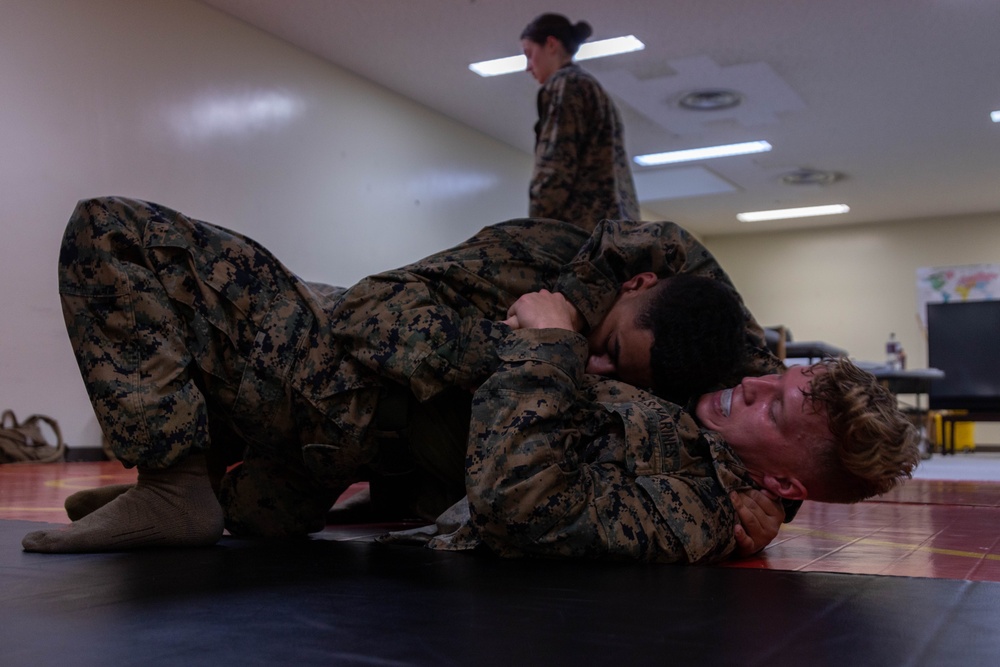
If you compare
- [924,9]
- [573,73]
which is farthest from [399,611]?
[924,9]

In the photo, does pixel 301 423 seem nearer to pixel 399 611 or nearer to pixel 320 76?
pixel 399 611

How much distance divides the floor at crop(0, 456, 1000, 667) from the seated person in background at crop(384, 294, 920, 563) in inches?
2.5

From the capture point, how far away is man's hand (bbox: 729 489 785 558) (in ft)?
5.64

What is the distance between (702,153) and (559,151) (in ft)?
19.6

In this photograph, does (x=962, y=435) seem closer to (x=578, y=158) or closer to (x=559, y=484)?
(x=578, y=158)

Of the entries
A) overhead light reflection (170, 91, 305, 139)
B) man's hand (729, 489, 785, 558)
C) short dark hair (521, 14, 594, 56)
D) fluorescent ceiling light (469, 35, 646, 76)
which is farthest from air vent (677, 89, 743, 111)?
man's hand (729, 489, 785, 558)

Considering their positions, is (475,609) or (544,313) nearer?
(475,609)

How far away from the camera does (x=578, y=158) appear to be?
3.48 m

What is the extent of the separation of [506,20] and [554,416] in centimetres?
488

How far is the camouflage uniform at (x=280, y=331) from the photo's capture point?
66.0 inches

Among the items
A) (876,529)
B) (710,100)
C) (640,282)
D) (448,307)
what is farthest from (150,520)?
(710,100)

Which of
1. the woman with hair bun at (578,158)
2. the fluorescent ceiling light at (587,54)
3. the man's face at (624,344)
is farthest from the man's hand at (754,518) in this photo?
the fluorescent ceiling light at (587,54)

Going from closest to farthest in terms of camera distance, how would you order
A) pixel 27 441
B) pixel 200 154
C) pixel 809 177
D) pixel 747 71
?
pixel 27 441
pixel 200 154
pixel 747 71
pixel 809 177

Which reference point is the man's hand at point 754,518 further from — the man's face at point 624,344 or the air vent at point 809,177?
the air vent at point 809,177
